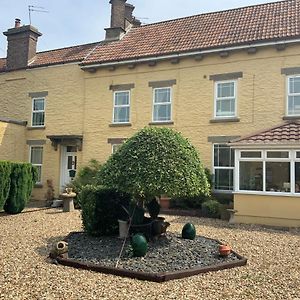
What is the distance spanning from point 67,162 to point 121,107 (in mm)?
4344

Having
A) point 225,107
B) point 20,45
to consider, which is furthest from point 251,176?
point 20,45

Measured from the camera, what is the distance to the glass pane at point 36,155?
20.3 meters

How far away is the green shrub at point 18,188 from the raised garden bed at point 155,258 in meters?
5.78

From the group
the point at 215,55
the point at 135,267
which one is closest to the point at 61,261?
the point at 135,267

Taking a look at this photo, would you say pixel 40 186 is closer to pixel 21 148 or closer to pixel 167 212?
pixel 21 148

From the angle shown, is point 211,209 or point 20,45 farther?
point 20,45

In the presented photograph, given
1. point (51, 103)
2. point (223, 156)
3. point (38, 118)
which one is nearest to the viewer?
point (223, 156)

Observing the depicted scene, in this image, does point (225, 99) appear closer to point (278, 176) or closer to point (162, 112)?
point (162, 112)

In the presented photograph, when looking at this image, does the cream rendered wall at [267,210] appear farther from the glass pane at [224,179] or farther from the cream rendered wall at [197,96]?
the cream rendered wall at [197,96]

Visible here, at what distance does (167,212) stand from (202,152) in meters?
3.14

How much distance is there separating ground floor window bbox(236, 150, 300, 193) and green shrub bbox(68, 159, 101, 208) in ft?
21.8

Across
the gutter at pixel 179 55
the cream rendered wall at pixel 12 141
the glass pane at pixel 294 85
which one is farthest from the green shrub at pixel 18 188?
the glass pane at pixel 294 85

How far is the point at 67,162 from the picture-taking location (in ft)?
65.0

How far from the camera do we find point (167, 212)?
15188 millimetres
